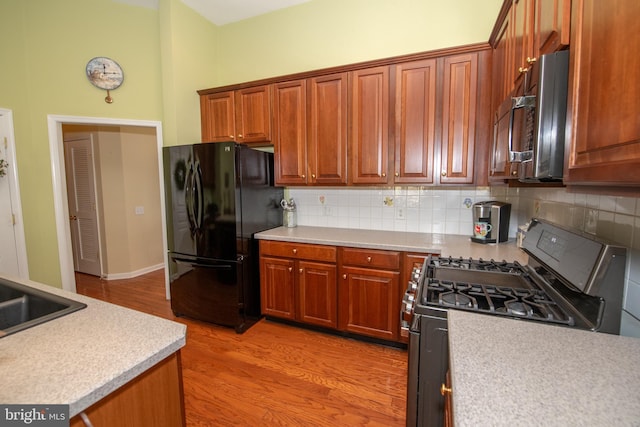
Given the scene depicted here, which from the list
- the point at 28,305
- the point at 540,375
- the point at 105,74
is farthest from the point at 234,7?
the point at 540,375

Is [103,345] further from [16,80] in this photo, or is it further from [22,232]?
[16,80]

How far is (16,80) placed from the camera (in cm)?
244

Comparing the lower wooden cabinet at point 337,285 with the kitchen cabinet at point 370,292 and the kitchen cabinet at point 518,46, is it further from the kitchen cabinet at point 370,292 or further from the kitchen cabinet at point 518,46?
the kitchen cabinet at point 518,46

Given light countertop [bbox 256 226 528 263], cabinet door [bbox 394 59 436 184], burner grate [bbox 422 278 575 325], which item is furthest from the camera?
cabinet door [bbox 394 59 436 184]

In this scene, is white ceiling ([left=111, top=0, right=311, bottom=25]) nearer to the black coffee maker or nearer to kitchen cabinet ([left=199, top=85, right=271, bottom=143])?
kitchen cabinet ([left=199, top=85, right=271, bottom=143])

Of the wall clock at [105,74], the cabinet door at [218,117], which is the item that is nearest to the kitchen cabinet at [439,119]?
the cabinet door at [218,117]

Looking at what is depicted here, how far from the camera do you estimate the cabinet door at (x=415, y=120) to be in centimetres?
226

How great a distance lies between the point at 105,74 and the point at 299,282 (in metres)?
2.78

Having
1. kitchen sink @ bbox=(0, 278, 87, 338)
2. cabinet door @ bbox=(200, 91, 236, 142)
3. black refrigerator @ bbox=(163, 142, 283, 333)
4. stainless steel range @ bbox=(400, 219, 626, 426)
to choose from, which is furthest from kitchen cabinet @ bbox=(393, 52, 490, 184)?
kitchen sink @ bbox=(0, 278, 87, 338)

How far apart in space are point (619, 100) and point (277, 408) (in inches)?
80.2

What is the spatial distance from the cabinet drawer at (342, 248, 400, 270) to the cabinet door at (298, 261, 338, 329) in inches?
6.6

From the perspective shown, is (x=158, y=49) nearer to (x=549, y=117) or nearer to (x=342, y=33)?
(x=342, y=33)

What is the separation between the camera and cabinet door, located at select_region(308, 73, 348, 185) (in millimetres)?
2520

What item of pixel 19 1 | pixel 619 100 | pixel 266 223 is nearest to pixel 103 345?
pixel 619 100
